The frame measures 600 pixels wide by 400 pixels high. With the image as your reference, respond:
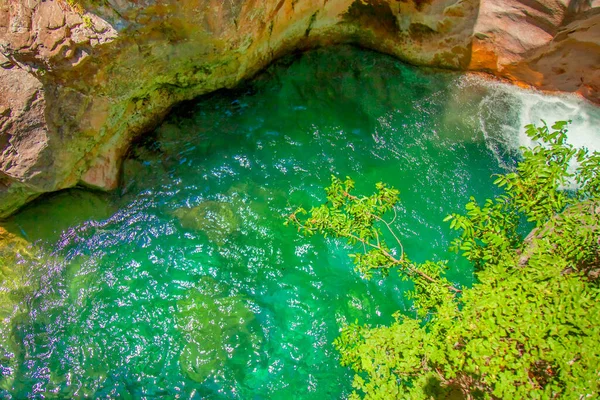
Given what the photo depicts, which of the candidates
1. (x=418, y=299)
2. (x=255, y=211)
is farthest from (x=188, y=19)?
(x=418, y=299)

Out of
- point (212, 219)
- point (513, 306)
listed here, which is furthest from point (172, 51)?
point (513, 306)

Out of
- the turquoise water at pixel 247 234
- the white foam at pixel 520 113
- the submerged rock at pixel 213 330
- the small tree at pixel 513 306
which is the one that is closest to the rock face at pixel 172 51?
the white foam at pixel 520 113

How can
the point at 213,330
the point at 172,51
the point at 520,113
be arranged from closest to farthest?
the point at 213,330 < the point at 172,51 < the point at 520,113

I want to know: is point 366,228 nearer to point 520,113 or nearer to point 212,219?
point 212,219

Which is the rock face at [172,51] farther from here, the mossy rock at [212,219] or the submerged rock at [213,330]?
the submerged rock at [213,330]

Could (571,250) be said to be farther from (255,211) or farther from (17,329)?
(17,329)

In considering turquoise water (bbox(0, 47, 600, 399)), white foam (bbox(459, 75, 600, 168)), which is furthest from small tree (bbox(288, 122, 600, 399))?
white foam (bbox(459, 75, 600, 168))
